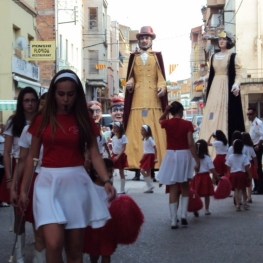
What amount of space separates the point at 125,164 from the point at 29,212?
884 cm

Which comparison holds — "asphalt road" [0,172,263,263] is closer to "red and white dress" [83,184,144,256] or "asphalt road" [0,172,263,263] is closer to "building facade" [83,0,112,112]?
"red and white dress" [83,184,144,256]

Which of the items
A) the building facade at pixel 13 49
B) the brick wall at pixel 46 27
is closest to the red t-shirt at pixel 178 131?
the building facade at pixel 13 49

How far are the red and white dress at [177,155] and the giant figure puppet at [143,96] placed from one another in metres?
5.58

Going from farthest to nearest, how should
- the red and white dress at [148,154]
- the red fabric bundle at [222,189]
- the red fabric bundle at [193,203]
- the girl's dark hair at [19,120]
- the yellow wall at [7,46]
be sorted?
the yellow wall at [7,46], the red and white dress at [148,154], the red fabric bundle at [222,189], the red fabric bundle at [193,203], the girl's dark hair at [19,120]

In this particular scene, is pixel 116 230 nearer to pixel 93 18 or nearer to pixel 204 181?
pixel 204 181

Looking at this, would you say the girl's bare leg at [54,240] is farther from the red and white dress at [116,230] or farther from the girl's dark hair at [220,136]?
the girl's dark hair at [220,136]

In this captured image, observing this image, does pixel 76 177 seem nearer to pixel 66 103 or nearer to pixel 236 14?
pixel 66 103

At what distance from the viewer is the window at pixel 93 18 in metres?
63.9

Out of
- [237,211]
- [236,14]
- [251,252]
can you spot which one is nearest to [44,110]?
[251,252]

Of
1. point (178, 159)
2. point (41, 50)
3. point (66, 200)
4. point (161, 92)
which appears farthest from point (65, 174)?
point (41, 50)

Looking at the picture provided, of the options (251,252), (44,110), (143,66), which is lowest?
(251,252)

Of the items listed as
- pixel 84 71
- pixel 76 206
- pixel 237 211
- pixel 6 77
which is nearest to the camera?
pixel 76 206

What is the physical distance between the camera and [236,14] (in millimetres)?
49062

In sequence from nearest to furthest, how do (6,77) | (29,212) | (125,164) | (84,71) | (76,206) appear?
(76,206), (29,212), (125,164), (6,77), (84,71)
